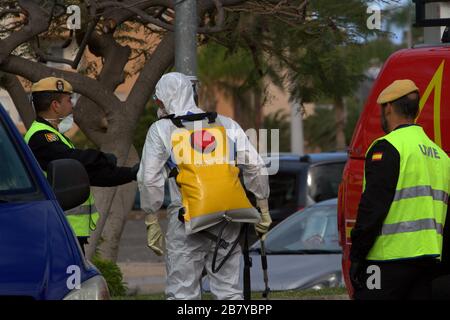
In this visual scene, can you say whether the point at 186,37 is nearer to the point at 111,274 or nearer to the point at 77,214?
the point at 77,214

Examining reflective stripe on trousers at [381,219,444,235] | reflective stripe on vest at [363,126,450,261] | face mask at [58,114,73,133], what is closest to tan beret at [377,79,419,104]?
reflective stripe on vest at [363,126,450,261]

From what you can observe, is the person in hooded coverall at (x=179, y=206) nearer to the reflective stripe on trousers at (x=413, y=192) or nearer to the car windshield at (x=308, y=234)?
the reflective stripe on trousers at (x=413, y=192)

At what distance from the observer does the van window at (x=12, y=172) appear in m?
5.16

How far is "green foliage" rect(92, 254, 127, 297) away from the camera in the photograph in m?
11.9

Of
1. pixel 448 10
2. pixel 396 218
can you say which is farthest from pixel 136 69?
pixel 396 218

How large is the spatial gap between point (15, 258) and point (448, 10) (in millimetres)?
5688

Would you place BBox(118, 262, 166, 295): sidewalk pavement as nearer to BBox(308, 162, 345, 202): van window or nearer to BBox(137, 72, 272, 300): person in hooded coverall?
BBox(308, 162, 345, 202): van window

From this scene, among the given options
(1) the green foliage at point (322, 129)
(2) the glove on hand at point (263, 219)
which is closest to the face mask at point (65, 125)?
(2) the glove on hand at point (263, 219)

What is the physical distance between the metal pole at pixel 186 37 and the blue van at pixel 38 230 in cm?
328

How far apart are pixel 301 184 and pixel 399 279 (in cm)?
1220

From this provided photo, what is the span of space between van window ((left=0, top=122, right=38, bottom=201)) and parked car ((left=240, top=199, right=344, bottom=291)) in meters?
6.46

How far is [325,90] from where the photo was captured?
13.1 meters

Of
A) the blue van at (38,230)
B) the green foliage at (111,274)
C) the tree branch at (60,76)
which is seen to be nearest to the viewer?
the blue van at (38,230)

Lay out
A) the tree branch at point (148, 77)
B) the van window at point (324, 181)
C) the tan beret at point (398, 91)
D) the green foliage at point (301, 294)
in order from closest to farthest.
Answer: the tan beret at point (398, 91), the green foliage at point (301, 294), the tree branch at point (148, 77), the van window at point (324, 181)
